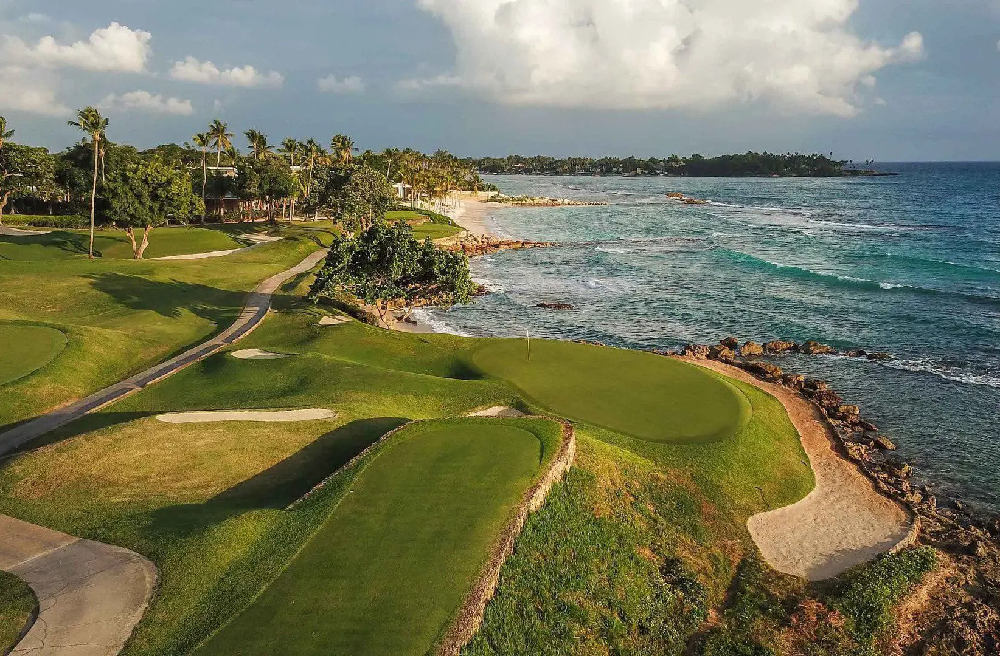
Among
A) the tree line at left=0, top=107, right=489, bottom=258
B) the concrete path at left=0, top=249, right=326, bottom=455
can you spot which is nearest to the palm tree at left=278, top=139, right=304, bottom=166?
the tree line at left=0, top=107, right=489, bottom=258

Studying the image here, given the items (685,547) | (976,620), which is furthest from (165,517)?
(976,620)

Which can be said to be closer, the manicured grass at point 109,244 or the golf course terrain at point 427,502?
the golf course terrain at point 427,502

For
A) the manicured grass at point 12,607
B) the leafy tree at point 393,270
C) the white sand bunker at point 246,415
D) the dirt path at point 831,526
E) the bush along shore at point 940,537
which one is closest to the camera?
the manicured grass at point 12,607

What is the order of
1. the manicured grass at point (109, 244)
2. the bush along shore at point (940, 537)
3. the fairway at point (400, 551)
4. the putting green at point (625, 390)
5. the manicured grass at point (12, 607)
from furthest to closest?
1. the manicured grass at point (109, 244)
2. the putting green at point (625, 390)
3. the bush along shore at point (940, 537)
4. the manicured grass at point (12, 607)
5. the fairway at point (400, 551)

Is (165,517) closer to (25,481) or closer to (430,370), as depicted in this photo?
(25,481)

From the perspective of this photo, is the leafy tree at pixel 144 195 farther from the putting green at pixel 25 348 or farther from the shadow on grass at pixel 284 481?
the shadow on grass at pixel 284 481

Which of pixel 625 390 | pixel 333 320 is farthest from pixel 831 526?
pixel 333 320

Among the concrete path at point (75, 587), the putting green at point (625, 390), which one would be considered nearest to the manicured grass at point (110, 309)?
the concrete path at point (75, 587)
